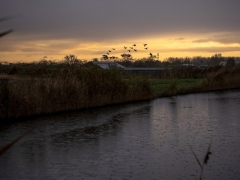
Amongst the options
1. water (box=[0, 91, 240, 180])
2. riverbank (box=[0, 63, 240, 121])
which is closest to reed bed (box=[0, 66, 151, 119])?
riverbank (box=[0, 63, 240, 121])

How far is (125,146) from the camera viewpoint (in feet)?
36.6

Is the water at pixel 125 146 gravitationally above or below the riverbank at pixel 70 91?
below

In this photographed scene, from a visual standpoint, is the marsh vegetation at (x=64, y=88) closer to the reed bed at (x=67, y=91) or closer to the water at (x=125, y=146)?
the reed bed at (x=67, y=91)

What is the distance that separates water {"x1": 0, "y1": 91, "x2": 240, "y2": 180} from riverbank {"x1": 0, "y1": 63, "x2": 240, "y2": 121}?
1.24 metres

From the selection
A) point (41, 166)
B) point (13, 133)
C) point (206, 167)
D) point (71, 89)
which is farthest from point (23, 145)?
point (71, 89)

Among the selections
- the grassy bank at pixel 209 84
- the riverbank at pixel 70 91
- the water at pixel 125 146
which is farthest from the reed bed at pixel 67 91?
the grassy bank at pixel 209 84

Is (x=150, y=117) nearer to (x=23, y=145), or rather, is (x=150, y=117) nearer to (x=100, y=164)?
(x=23, y=145)

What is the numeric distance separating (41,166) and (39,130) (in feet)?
18.0

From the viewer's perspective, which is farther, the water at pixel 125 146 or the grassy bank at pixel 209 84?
the grassy bank at pixel 209 84

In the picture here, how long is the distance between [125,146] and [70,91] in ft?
31.7

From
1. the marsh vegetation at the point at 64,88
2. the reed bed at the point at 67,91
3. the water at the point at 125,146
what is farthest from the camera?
the marsh vegetation at the point at 64,88

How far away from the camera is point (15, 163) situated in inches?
367

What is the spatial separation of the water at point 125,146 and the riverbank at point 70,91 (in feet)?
4.07

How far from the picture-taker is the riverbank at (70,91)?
56.7ft
